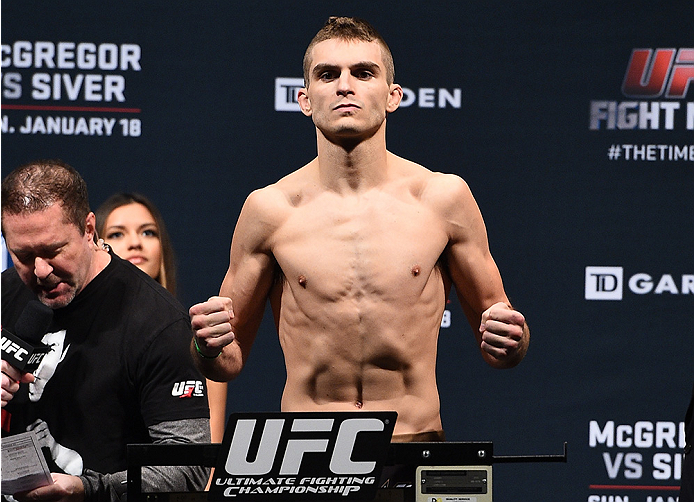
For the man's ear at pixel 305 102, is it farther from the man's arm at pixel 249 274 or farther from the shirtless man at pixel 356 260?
the man's arm at pixel 249 274

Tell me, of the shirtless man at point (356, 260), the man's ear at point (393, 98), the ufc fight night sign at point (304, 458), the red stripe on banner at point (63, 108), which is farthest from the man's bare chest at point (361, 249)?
the red stripe on banner at point (63, 108)

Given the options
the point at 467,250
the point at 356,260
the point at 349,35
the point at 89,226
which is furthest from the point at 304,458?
the point at 349,35

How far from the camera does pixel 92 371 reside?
6.36 feet

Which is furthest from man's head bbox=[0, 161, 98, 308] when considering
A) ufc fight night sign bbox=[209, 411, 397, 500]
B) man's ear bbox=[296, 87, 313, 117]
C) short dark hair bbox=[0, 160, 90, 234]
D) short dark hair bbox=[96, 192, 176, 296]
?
short dark hair bbox=[96, 192, 176, 296]

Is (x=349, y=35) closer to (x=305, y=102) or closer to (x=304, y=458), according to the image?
(x=305, y=102)

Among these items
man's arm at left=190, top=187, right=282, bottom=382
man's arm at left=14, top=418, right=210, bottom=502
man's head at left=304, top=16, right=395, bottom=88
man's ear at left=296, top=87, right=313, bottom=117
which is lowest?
man's arm at left=14, top=418, right=210, bottom=502

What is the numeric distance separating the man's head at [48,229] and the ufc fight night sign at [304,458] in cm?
65

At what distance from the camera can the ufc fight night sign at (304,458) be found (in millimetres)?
1474

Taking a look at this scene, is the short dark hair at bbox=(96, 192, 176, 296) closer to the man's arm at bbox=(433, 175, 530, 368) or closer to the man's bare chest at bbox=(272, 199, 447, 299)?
the man's bare chest at bbox=(272, 199, 447, 299)

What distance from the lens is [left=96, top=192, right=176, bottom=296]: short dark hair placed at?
3.05 meters

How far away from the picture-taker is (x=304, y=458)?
4.87 ft

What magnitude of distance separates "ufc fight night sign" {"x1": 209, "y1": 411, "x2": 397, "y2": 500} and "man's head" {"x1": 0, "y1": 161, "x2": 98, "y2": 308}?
0.65 metres

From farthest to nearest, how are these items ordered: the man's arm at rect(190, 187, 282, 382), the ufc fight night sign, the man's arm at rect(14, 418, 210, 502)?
the man's arm at rect(190, 187, 282, 382) < the man's arm at rect(14, 418, 210, 502) < the ufc fight night sign

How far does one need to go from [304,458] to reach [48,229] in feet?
2.47
